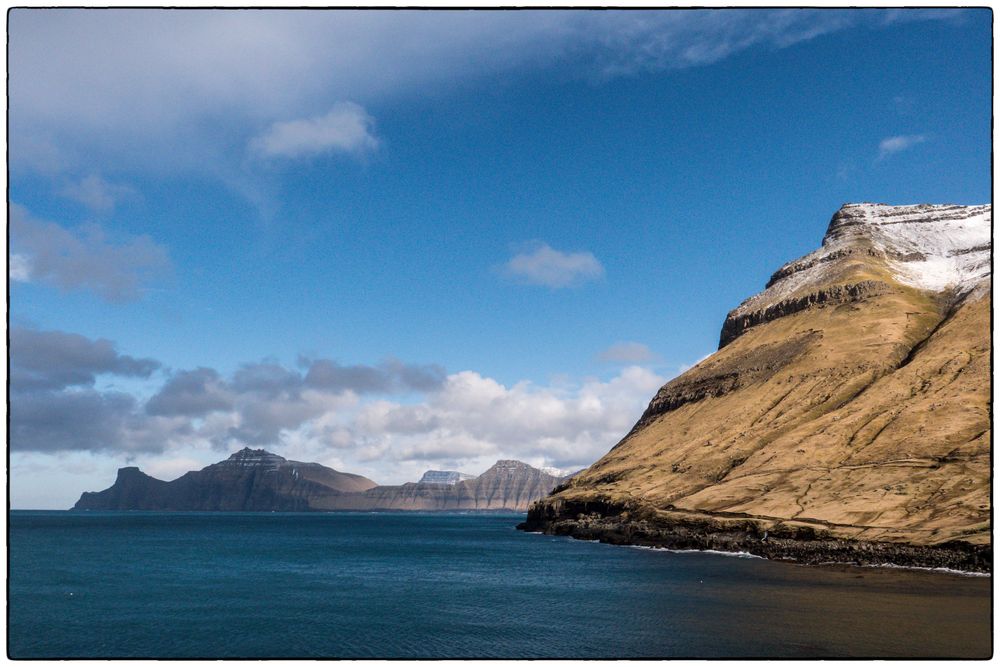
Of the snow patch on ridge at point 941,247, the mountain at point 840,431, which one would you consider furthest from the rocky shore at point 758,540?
the snow patch on ridge at point 941,247

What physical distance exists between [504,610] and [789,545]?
46.2 meters

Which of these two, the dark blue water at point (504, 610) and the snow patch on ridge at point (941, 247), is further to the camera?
the snow patch on ridge at point (941, 247)

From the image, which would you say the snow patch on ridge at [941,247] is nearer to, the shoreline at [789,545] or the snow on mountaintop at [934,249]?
the snow on mountaintop at [934,249]

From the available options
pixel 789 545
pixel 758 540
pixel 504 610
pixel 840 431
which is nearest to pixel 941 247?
pixel 840 431

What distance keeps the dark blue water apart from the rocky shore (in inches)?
211

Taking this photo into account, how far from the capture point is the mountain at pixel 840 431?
281 ft

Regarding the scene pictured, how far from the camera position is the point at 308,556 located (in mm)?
112125

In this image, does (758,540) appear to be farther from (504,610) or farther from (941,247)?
(941,247)

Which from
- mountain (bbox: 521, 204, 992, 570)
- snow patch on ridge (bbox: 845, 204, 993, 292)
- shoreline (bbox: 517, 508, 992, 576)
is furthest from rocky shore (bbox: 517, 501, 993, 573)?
snow patch on ridge (bbox: 845, 204, 993, 292)

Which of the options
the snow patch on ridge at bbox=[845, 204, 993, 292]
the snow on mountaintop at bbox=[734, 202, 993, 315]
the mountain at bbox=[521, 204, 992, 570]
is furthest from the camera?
the snow on mountaintop at bbox=[734, 202, 993, 315]

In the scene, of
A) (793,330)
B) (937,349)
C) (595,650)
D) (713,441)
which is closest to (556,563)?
(595,650)

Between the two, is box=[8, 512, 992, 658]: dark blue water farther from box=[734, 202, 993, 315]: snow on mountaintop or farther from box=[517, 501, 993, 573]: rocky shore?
box=[734, 202, 993, 315]: snow on mountaintop

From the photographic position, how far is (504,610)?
5625 centimetres

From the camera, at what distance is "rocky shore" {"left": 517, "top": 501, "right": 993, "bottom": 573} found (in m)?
71.1
